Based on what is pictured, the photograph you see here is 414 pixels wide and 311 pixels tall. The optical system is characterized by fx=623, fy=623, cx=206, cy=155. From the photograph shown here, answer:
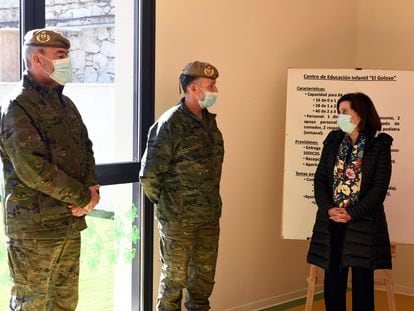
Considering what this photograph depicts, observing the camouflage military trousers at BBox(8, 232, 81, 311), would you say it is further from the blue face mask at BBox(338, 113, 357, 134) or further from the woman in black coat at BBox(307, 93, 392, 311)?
the blue face mask at BBox(338, 113, 357, 134)

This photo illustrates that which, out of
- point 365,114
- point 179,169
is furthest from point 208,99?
point 365,114

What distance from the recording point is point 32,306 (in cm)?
253

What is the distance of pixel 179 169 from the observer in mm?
3162

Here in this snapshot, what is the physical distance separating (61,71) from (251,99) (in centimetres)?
186

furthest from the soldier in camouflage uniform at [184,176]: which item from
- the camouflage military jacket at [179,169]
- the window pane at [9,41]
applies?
the window pane at [9,41]

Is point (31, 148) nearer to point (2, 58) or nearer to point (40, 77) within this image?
point (40, 77)

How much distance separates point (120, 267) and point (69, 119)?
1312 mm

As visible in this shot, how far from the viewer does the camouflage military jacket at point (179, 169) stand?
3.14 m

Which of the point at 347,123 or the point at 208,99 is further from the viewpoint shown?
the point at 347,123

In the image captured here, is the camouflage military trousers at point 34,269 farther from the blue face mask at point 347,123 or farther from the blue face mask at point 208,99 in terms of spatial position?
the blue face mask at point 347,123

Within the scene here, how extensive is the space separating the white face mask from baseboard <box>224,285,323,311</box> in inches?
86.6

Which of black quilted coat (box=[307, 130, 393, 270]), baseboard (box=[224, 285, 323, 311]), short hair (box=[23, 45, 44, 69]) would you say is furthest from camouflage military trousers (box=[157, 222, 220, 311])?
short hair (box=[23, 45, 44, 69])

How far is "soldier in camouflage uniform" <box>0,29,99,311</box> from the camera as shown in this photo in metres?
2.45

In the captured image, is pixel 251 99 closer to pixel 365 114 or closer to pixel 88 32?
pixel 365 114
